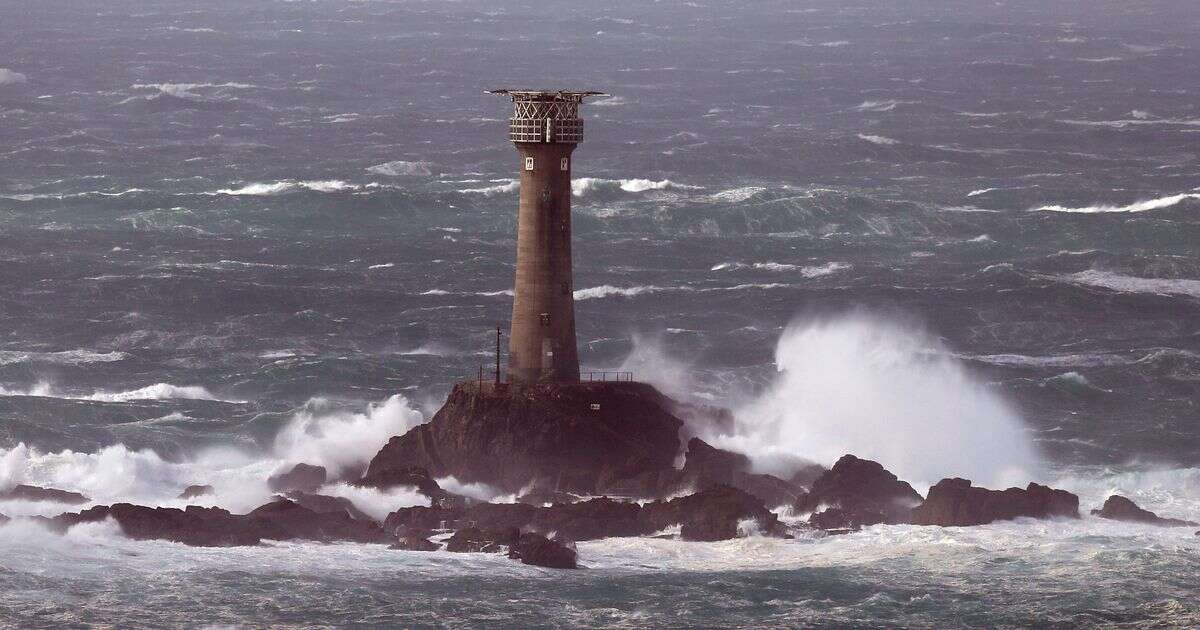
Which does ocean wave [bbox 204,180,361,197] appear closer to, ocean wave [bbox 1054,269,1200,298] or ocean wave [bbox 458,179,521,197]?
ocean wave [bbox 458,179,521,197]

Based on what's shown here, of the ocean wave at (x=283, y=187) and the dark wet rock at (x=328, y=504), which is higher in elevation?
the ocean wave at (x=283, y=187)

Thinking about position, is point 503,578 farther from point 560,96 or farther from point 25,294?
point 25,294

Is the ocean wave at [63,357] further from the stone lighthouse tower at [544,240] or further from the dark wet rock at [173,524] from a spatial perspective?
the stone lighthouse tower at [544,240]

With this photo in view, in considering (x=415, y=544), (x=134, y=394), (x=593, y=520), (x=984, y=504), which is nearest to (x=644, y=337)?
(x=134, y=394)

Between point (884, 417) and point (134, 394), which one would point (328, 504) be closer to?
point (134, 394)

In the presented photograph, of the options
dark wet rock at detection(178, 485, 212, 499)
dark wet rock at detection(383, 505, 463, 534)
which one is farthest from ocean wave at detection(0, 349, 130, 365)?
dark wet rock at detection(383, 505, 463, 534)

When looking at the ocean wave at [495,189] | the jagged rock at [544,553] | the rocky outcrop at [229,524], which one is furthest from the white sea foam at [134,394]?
the ocean wave at [495,189]
